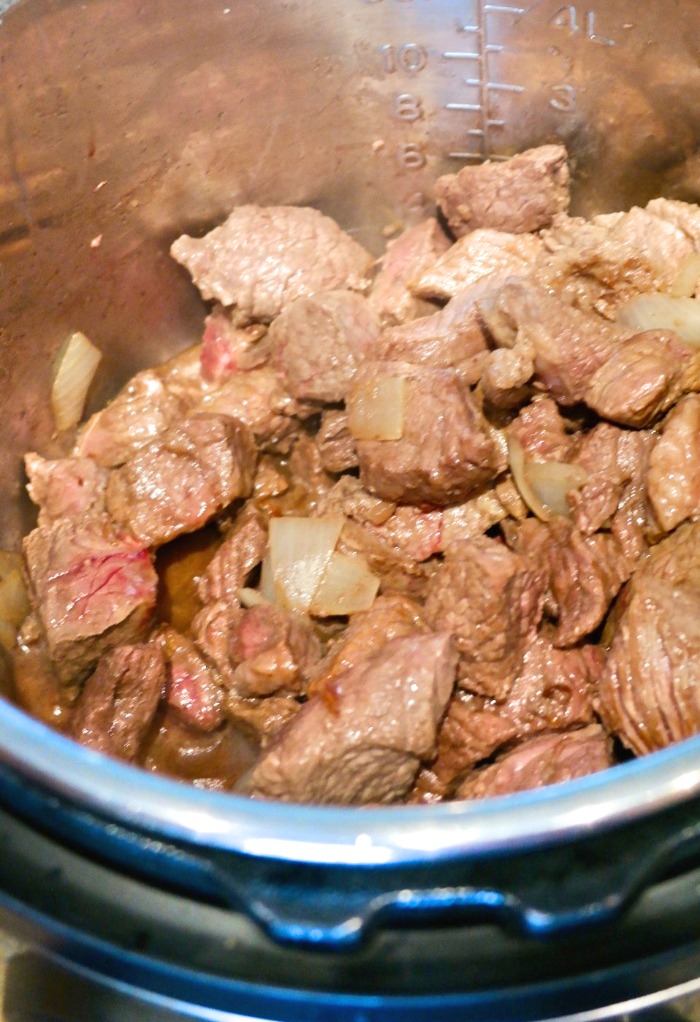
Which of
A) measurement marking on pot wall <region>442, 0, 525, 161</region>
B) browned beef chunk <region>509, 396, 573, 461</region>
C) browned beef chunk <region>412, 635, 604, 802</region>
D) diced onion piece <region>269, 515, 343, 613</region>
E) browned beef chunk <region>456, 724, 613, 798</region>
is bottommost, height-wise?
browned beef chunk <region>412, 635, 604, 802</region>

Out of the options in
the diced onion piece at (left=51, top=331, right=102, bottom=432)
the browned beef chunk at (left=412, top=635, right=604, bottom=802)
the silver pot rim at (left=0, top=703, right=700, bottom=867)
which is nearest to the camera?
→ the silver pot rim at (left=0, top=703, right=700, bottom=867)

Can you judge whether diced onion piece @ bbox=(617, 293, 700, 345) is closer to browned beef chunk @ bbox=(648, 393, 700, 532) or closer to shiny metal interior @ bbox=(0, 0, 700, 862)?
browned beef chunk @ bbox=(648, 393, 700, 532)

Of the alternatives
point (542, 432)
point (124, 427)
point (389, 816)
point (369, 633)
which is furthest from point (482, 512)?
point (389, 816)

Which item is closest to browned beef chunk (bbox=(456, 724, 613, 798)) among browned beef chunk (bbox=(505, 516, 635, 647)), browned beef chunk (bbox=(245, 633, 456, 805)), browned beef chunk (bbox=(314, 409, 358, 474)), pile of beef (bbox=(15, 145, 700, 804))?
pile of beef (bbox=(15, 145, 700, 804))

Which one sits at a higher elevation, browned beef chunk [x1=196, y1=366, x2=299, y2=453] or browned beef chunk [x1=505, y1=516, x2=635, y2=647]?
browned beef chunk [x1=196, y1=366, x2=299, y2=453]

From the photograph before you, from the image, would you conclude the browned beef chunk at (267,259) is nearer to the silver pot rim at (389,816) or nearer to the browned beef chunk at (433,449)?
the browned beef chunk at (433,449)

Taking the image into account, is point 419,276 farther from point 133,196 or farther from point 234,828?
point 234,828

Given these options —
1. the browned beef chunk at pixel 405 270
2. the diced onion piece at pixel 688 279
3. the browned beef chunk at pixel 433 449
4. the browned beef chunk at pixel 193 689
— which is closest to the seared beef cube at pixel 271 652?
the browned beef chunk at pixel 193 689
